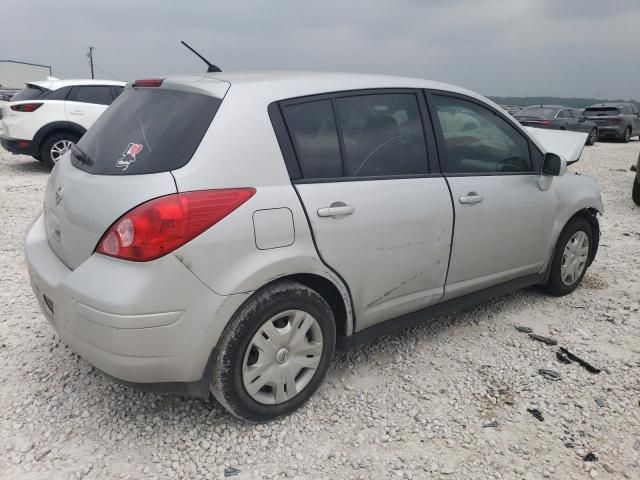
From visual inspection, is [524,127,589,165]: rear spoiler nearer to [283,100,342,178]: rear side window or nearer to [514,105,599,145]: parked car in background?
[283,100,342,178]: rear side window

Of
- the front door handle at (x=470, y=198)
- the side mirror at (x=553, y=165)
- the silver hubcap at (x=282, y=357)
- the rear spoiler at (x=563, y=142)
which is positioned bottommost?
the silver hubcap at (x=282, y=357)

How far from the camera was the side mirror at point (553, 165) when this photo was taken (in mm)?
3557

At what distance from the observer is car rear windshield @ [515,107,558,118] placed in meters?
17.5

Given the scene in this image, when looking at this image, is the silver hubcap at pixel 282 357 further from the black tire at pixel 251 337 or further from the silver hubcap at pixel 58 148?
the silver hubcap at pixel 58 148

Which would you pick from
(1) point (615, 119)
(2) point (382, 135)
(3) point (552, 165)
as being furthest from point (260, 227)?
(1) point (615, 119)

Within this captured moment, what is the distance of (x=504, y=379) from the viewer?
3041 mm

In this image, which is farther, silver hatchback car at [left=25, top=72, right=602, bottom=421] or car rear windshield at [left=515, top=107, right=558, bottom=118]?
car rear windshield at [left=515, top=107, right=558, bottom=118]

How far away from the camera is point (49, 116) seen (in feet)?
29.6

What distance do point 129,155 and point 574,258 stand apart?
11.2 ft

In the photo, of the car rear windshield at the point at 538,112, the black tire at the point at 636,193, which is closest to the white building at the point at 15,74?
the car rear windshield at the point at 538,112

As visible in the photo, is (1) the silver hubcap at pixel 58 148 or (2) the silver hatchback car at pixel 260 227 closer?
(2) the silver hatchback car at pixel 260 227

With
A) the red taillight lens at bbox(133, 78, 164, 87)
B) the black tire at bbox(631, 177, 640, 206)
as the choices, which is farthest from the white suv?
the black tire at bbox(631, 177, 640, 206)

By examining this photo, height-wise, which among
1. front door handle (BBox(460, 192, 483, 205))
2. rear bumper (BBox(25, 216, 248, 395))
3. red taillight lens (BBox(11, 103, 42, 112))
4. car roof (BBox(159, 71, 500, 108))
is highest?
car roof (BBox(159, 71, 500, 108))

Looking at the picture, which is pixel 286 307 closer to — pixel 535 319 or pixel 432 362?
pixel 432 362
